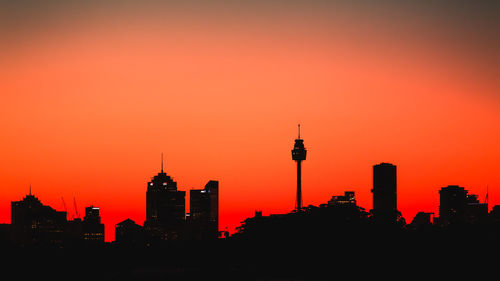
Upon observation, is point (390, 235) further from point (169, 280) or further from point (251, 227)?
point (169, 280)

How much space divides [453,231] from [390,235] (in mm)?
10050

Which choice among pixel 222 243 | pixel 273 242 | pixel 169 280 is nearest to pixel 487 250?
pixel 273 242

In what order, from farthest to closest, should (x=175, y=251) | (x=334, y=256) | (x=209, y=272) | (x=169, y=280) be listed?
1. (x=175, y=251)
2. (x=334, y=256)
3. (x=209, y=272)
4. (x=169, y=280)

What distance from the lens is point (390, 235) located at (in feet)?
305

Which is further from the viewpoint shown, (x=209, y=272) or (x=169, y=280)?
(x=209, y=272)

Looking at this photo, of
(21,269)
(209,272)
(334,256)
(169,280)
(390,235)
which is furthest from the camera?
(390,235)

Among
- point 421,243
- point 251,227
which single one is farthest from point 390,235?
point 251,227

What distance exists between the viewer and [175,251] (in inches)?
3954

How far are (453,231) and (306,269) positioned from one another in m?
25.8

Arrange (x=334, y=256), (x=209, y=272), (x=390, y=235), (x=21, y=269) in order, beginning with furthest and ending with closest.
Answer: (x=390, y=235) → (x=334, y=256) → (x=21, y=269) → (x=209, y=272)

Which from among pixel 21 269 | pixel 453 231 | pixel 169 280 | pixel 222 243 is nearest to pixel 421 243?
pixel 453 231

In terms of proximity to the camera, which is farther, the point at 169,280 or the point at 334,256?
the point at 334,256

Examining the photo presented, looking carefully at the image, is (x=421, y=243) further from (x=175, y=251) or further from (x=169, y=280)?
(x=169, y=280)

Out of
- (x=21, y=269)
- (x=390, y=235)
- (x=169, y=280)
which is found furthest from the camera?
(x=390, y=235)
